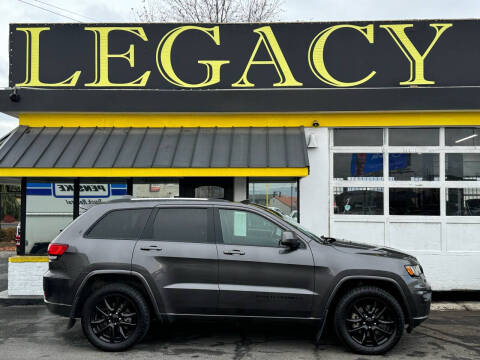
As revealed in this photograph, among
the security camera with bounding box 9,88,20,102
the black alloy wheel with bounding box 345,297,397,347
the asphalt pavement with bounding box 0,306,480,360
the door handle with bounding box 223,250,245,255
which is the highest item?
the security camera with bounding box 9,88,20,102

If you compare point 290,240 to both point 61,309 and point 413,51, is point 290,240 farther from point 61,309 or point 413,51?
point 413,51

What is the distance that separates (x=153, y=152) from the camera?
28.1 feet

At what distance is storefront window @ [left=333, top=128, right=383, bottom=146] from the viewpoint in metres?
9.20

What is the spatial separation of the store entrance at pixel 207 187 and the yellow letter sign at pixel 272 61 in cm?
195

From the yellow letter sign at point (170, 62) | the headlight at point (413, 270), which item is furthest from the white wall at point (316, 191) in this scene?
the headlight at point (413, 270)

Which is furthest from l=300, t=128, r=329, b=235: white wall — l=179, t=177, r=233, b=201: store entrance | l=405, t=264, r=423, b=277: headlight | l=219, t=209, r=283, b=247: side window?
l=219, t=209, r=283, b=247: side window

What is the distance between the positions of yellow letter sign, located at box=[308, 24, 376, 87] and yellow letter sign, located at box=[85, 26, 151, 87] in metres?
3.31

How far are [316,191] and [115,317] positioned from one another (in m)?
4.82

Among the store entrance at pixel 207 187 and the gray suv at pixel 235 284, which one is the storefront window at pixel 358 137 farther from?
the gray suv at pixel 235 284

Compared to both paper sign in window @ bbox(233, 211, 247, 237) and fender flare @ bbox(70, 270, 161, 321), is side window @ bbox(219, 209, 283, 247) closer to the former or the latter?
paper sign in window @ bbox(233, 211, 247, 237)

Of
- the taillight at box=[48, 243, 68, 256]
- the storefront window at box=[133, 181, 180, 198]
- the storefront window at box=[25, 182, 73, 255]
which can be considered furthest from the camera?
the storefront window at box=[133, 181, 180, 198]

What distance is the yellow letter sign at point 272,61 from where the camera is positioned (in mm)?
9305

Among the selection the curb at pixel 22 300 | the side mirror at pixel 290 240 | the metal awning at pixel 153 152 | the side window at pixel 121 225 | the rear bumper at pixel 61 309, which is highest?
the metal awning at pixel 153 152

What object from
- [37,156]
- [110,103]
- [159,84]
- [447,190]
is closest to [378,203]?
[447,190]
